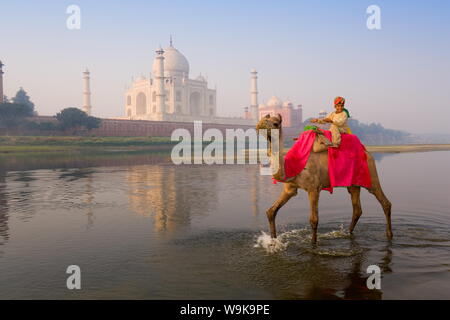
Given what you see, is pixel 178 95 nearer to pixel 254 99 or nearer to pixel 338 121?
pixel 254 99

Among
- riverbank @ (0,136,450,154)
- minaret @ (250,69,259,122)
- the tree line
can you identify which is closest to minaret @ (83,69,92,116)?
the tree line

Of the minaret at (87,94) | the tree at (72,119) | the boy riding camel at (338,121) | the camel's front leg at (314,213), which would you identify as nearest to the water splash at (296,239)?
the camel's front leg at (314,213)

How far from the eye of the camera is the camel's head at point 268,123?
16.3 feet

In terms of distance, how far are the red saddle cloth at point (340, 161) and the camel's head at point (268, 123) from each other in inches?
19.6

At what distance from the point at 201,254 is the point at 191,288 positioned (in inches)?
45.4

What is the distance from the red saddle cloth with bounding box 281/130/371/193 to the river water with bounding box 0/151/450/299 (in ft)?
2.96

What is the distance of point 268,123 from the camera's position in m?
5.00

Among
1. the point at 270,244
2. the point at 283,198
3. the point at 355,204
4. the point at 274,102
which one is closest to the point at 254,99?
the point at 274,102

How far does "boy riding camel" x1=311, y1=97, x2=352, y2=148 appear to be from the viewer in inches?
212

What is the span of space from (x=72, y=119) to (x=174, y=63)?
36.3 meters

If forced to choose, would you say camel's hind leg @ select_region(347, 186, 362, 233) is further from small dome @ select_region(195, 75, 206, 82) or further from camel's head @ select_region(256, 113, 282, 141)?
Result: small dome @ select_region(195, 75, 206, 82)

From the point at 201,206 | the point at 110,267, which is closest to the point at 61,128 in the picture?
the point at 201,206
